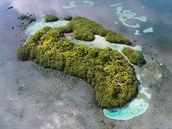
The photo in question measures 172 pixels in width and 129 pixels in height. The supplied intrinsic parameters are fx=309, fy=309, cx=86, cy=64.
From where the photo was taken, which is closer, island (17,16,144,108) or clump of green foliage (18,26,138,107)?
clump of green foliage (18,26,138,107)

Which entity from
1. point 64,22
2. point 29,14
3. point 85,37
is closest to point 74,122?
point 85,37

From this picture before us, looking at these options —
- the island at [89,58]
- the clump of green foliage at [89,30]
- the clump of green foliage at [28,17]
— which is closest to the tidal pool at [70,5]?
the clump of green foliage at [89,30]

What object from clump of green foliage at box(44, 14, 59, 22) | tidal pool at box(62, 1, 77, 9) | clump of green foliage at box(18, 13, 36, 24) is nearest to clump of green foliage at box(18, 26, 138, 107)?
clump of green foliage at box(44, 14, 59, 22)

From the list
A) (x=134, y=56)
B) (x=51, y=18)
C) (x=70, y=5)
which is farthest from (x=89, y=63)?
(x=70, y=5)

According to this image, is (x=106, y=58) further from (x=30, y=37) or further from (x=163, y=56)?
(x=30, y=37)

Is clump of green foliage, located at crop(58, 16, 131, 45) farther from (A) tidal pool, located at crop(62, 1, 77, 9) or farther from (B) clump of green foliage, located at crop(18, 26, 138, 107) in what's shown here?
(A) tidal pool, located at crop(62, 1, 77, 9)

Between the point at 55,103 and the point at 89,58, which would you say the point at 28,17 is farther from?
the point at 55,103

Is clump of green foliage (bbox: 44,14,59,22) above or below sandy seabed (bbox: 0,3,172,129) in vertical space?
above
